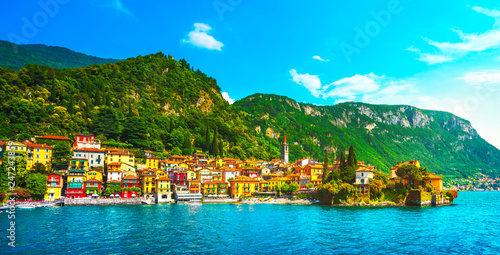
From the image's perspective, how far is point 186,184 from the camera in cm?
8338

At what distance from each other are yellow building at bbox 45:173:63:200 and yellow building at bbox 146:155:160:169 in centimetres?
2404

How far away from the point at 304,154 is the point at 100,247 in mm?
164128

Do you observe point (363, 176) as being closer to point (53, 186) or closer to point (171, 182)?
point (171, 182)

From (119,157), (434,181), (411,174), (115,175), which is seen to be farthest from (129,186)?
(434,181)

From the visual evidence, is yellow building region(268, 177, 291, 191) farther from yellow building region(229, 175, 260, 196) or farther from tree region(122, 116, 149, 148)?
tree region(122, 116, 149, 148)

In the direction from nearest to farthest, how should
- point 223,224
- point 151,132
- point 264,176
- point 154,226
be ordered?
1. point 154,226
2. point 223,224
3. point 264,176
4. point 151,132

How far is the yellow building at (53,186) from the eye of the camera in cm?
6400

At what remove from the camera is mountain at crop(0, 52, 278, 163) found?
81125 mm

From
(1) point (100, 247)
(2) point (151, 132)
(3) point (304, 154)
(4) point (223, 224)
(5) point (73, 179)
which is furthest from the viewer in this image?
(3) point (304, 154)

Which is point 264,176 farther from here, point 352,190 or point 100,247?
point 100,247

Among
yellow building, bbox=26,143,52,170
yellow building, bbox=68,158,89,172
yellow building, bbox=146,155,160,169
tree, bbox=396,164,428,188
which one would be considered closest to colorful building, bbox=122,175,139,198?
yellow building, bbox=68,158,89,172

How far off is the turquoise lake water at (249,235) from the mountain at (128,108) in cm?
4343

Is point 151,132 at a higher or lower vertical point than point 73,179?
higher

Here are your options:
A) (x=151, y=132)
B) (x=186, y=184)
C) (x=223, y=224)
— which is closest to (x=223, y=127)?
(x=151, y=132)
